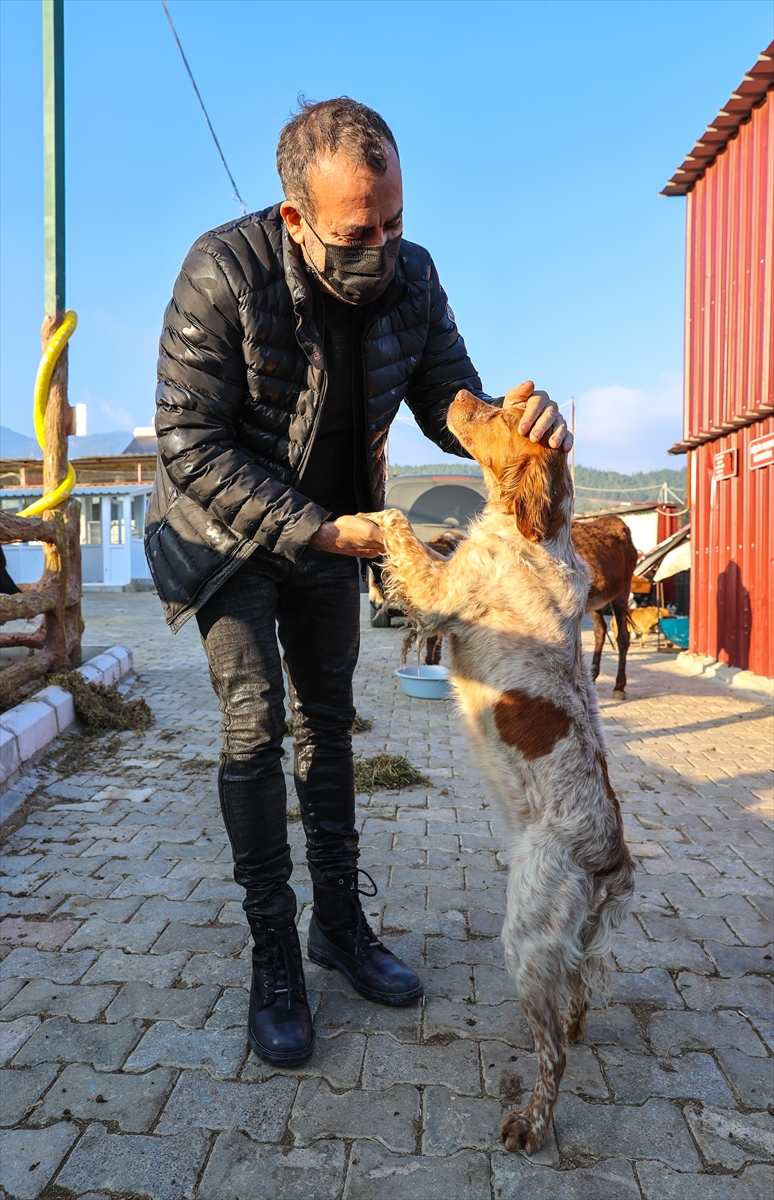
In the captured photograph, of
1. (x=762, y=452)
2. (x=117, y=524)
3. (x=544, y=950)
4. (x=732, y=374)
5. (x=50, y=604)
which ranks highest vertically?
(x=732, y=374)

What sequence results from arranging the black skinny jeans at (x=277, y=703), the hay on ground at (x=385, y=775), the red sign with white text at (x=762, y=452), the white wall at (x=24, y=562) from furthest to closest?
1. the white wall at (x=24, y=562)
2. the red sign with white text at (x=762, y=452)
3. the hay on ground at (x=385, y=775)
4. the black skinny jeans at (x=277, y=703)

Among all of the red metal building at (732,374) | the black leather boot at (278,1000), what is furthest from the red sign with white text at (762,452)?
the black leather boot at (278,1000)

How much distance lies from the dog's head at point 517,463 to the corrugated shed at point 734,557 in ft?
19.6

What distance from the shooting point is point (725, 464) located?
873 cm

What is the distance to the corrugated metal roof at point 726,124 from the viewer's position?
737cm

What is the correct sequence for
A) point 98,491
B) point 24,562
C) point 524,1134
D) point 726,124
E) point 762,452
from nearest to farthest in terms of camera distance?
point 524,1134
point 762,452
point 726,124
point 24,562
point 98,491

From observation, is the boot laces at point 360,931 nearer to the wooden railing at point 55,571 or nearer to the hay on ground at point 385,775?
the hay on ground at point 385,775

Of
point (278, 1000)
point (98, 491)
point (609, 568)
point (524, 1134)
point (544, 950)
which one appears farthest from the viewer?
point (98, 491)

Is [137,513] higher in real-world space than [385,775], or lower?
higher

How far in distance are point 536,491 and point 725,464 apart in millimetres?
7065

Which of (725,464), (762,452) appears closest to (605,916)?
(762,452)

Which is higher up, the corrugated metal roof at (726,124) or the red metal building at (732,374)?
the corrugated metal roof at (726,124)

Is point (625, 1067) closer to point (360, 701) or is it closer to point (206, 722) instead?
point (206, 722)

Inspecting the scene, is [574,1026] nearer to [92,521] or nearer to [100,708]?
[100,708]
